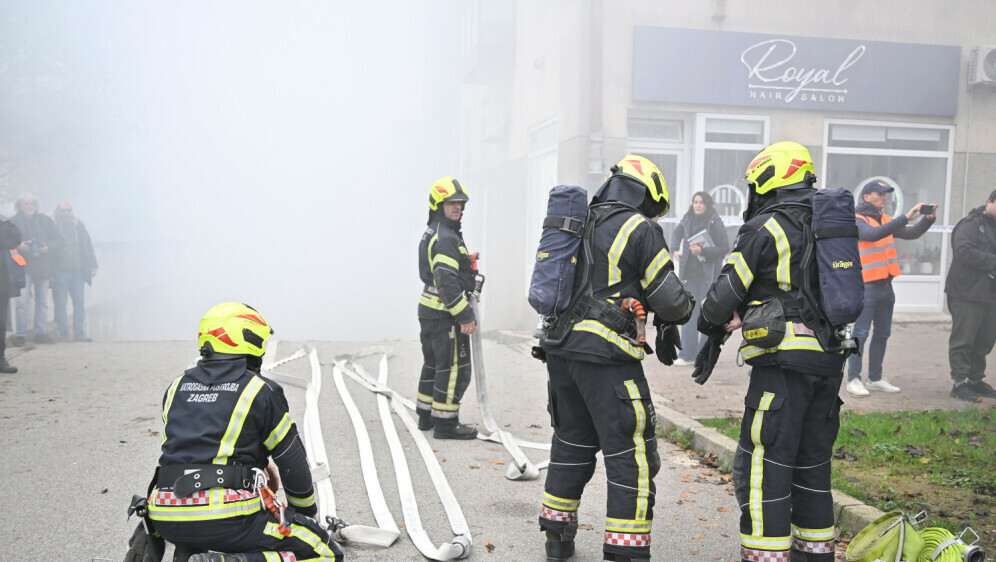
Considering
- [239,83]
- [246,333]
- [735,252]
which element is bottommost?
[246,333]

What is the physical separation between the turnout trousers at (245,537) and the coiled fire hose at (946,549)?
2489 mm

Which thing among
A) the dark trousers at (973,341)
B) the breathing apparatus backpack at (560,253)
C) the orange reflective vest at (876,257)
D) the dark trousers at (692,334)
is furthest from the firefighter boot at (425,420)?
the dark trousers at (973,341)

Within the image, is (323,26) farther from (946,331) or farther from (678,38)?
(946,331)

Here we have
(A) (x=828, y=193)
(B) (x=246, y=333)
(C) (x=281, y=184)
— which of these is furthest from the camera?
(C) (x=281, y=184)

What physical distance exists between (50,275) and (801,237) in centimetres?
1238

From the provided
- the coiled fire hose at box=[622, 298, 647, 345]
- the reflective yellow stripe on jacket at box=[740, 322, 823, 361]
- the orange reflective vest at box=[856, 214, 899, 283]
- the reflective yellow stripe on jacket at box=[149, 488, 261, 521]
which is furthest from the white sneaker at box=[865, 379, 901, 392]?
the reflective yellow stripe on jacket at box=[149, 488, 261, 521]

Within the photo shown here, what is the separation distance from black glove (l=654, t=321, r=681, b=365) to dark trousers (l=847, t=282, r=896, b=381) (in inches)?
169

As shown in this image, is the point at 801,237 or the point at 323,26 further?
the point at 323,26

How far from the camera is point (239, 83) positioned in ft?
116

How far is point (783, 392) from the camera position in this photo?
3439mm

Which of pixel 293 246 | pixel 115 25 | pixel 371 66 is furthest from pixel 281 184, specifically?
pixel 115 25

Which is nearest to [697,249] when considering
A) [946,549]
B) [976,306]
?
[976,306]

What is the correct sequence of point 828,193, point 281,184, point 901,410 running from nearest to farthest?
point 828,193
point 901,410
point 281,184

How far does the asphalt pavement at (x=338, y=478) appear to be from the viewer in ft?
13.5
